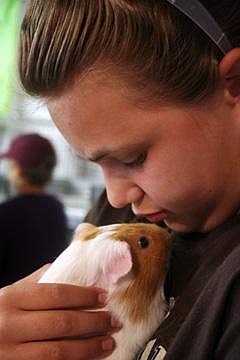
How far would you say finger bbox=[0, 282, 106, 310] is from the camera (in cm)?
74

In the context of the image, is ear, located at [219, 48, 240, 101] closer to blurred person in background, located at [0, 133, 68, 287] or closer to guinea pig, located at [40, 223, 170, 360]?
guinea pig, located at [40, 223, 170, 360]

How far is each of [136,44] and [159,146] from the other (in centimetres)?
12

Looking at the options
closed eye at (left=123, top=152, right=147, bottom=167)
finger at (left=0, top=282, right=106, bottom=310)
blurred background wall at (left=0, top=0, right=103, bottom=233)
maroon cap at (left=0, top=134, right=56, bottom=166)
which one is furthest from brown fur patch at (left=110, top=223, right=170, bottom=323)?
blurred background wall at (left=0, top=0, right=103, bottom=233)

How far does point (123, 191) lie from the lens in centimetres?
72

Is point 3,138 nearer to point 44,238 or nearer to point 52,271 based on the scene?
point 44,238

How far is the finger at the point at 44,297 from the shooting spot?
74cm

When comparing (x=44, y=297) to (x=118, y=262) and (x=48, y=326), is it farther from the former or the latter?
(x=118, y=262)

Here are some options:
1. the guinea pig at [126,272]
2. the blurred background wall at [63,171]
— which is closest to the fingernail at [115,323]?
the guinea pig at [126,272]

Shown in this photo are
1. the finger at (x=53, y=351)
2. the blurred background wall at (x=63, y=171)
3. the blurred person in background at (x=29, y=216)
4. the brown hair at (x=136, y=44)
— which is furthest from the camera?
the blurred background wall at (x=63, y=171)

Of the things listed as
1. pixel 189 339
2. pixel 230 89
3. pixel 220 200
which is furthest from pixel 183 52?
pixel 189 339

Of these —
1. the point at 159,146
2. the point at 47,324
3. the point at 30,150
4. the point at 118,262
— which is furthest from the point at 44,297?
the point at 30,150

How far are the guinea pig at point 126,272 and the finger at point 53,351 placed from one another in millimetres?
72

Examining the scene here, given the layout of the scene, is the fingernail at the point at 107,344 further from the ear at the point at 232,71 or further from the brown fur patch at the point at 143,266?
the ear at the point at 232,71

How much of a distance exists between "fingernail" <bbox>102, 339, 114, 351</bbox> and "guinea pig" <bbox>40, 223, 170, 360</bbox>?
1cm
